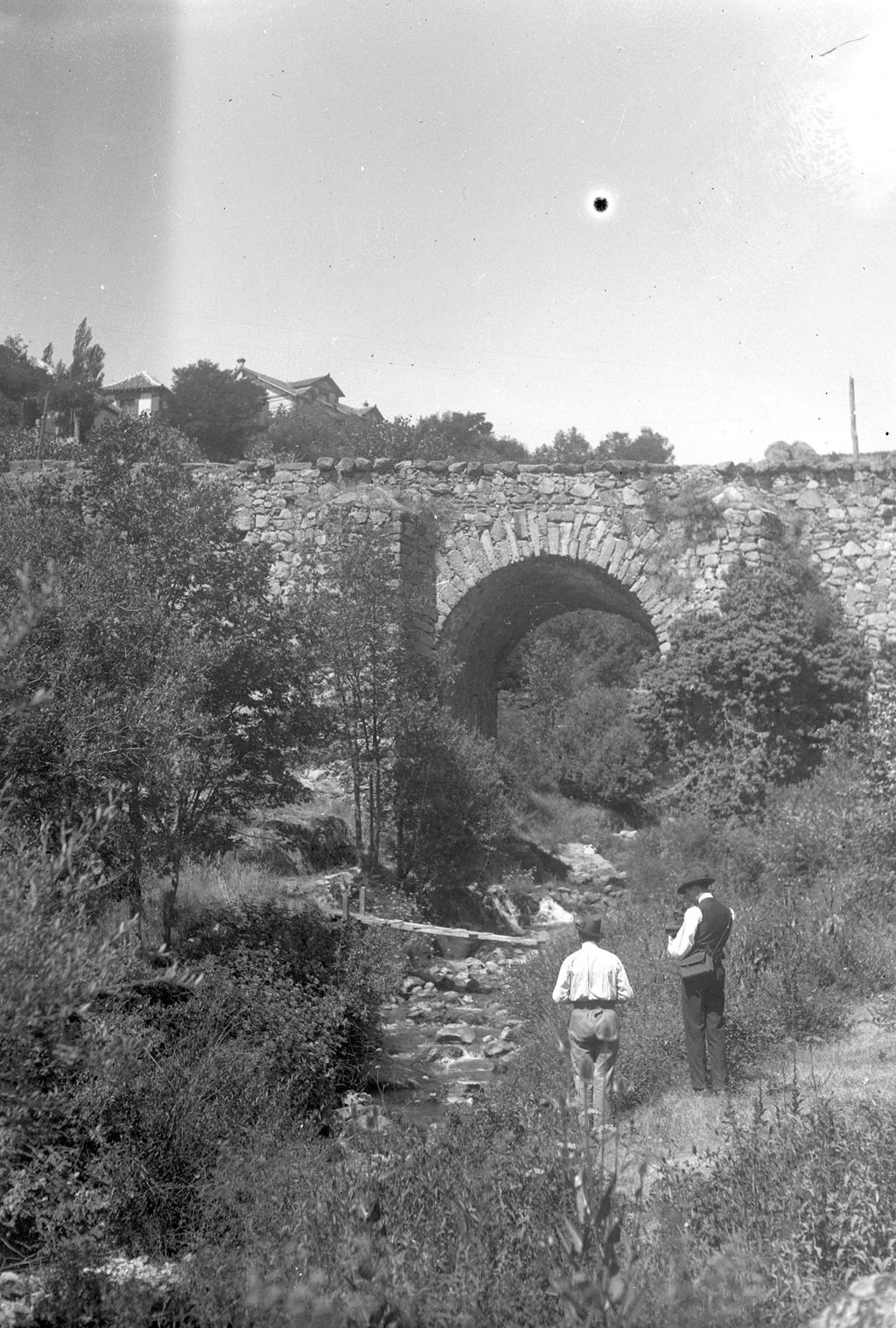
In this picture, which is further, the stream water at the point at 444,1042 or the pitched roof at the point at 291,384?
the pitched roof at the point at 291,384

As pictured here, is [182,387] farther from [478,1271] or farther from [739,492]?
[478,1271]

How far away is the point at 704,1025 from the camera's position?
8.09 meters

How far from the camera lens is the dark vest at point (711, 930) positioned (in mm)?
7953

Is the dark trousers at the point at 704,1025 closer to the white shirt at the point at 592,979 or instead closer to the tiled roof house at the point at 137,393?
the white shirt at the point at 592,979

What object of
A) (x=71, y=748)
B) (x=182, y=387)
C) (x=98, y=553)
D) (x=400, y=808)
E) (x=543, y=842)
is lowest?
(x=543, y=842)

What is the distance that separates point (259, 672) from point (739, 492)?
8.39 meters

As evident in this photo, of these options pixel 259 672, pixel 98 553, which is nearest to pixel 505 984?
pixel 259 672

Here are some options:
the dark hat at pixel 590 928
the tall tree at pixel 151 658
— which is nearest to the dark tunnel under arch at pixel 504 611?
the tall tree at pixel 151 658

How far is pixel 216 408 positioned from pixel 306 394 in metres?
13.6

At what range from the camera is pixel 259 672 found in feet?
37.2

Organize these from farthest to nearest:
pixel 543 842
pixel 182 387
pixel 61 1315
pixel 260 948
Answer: pixel 182 387 < pixel 543 842 < pixel 260 948 < pixel 61 1315

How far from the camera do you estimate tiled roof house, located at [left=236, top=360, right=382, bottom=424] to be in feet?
175

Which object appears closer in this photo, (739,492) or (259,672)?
(259,672)

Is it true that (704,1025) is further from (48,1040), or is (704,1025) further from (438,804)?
(438,804)
